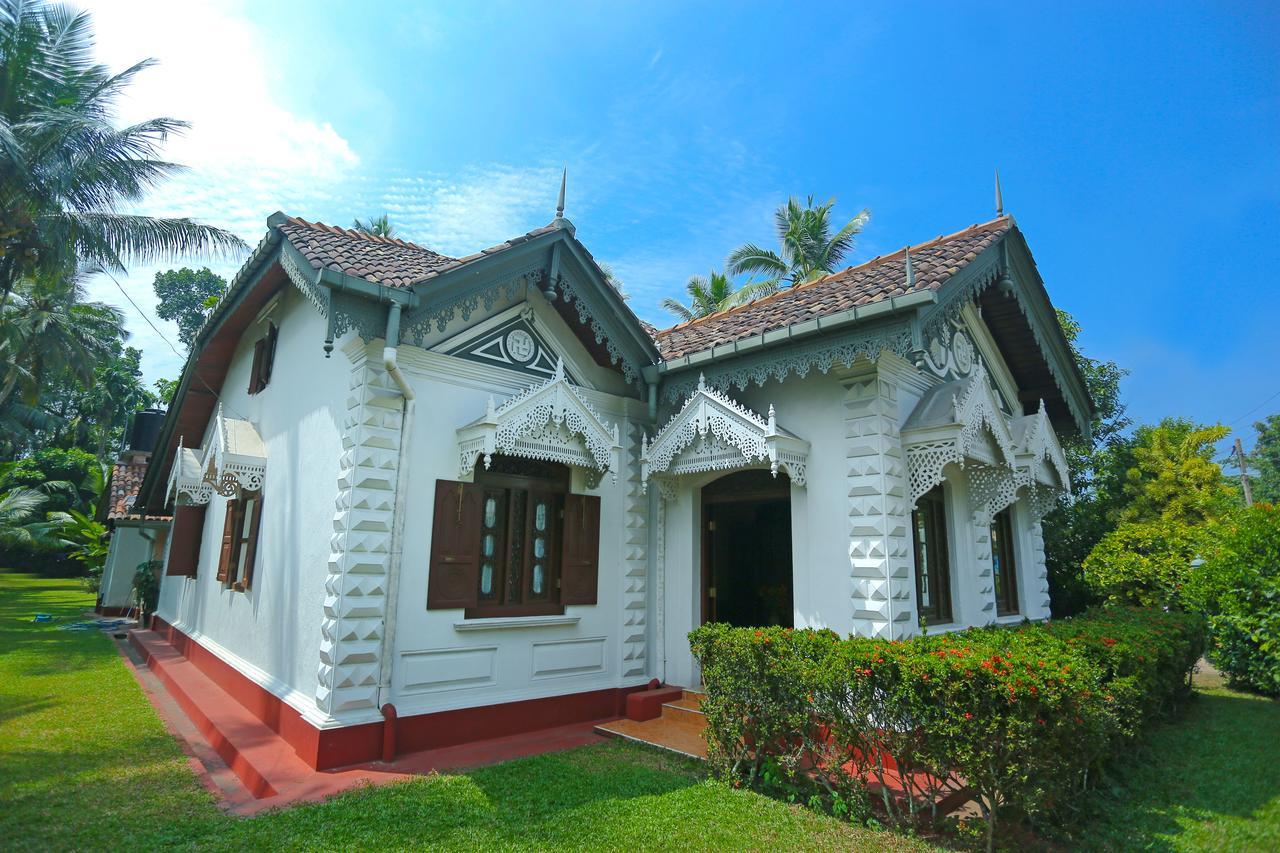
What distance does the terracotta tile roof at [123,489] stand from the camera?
56.6ft

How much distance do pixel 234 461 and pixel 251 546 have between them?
3.44 ft

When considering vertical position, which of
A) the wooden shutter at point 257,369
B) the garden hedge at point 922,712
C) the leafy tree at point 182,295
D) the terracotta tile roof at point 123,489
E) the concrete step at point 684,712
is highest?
the leafy tree at point 182,295

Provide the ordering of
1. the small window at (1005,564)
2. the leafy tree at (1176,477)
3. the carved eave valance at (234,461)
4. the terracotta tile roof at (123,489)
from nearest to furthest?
the carved eave valance at (234,461) → the small window at (1005,564) → the leafy tree at (1176,477) → the terracotta tile roof at (123,489)

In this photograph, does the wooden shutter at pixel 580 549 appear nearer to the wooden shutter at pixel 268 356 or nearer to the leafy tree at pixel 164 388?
the wooden shutter at pixel 268 356

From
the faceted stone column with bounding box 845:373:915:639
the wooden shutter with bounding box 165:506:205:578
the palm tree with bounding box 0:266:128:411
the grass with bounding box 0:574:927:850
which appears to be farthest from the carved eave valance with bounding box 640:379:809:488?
the palm tree with bounding box 0:266:128:411

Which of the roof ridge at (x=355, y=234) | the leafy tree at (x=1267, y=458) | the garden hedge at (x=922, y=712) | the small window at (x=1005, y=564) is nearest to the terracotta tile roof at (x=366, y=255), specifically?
the roof ridge at (x=355, y=234)

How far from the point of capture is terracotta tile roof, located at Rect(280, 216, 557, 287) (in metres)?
5.96

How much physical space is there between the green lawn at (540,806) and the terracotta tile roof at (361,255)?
13.5 ft

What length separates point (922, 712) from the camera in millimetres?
4293

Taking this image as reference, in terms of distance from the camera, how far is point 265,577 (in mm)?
7602

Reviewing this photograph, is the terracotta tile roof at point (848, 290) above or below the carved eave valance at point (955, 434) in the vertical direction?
above

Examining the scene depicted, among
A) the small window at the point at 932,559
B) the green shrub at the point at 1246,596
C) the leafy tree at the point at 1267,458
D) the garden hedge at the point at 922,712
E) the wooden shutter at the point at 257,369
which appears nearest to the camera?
the garden hedge at the point at 922,712

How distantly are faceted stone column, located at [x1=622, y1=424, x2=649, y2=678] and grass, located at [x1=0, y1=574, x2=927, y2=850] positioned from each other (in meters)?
1.35

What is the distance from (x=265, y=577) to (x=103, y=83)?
1268 cm
